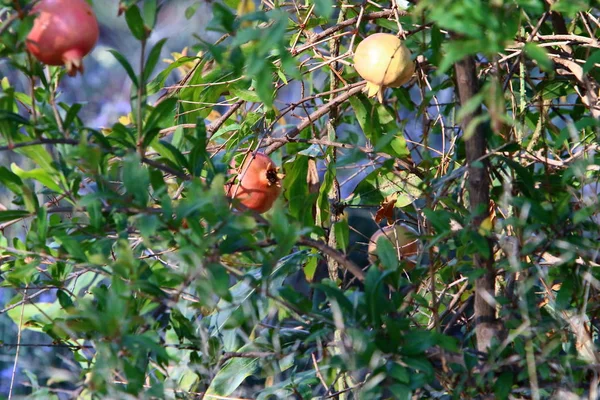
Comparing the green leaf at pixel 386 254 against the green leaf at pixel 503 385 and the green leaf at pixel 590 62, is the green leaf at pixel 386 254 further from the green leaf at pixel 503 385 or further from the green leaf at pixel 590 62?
the green leaf at pixel 590 62

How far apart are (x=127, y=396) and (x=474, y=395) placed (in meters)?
0.40

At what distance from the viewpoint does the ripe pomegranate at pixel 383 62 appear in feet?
3.74

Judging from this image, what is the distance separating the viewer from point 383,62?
1134 mm

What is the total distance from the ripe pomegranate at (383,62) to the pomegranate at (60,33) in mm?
444

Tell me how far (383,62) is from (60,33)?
48cm

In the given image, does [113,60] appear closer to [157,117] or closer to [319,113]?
[319,113]

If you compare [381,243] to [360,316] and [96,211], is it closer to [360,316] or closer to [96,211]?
[360,316]

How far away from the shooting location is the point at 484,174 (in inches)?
39.3

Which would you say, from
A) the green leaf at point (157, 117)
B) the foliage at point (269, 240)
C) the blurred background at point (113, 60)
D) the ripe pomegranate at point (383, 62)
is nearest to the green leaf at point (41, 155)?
the foliage at point (269, 240)

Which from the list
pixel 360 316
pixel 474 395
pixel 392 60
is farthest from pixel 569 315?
pixel 392 60

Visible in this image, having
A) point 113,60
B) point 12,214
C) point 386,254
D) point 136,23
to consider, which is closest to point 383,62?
point 386,254

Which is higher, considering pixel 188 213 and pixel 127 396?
pixel 188 213

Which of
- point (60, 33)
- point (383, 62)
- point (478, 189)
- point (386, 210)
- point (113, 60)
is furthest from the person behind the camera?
point (113, 60)

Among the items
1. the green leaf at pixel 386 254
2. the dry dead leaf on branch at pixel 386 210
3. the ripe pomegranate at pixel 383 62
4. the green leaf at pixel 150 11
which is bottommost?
the dry dead leaf on branch at pixel 386 210
